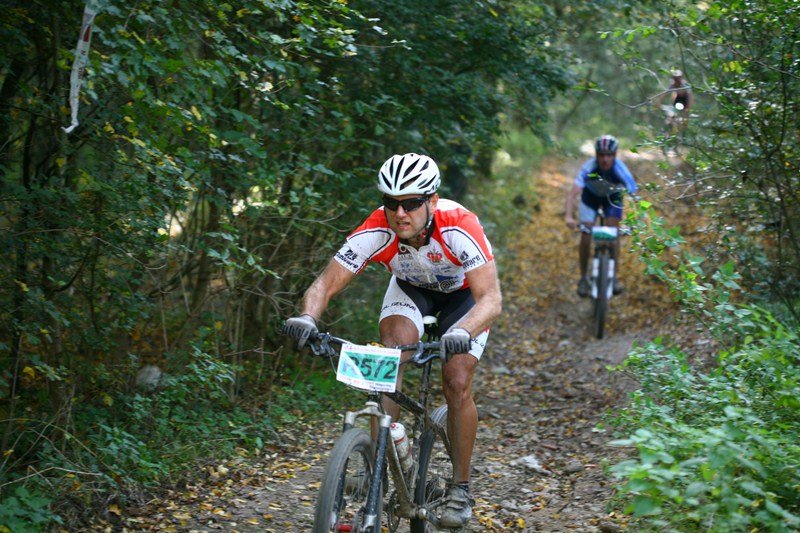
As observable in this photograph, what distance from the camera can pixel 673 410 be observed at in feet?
15.9

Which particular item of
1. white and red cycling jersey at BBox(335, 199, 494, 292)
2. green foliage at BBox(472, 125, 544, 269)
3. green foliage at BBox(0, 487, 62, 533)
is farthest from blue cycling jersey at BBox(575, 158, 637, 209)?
green foliage at BBox(0, 487, 62, 533)

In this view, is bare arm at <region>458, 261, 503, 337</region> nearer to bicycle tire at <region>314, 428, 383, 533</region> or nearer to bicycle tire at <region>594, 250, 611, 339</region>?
bicycle tire at <region>314, 428, 383, 533</region>

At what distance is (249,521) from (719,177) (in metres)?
4.45

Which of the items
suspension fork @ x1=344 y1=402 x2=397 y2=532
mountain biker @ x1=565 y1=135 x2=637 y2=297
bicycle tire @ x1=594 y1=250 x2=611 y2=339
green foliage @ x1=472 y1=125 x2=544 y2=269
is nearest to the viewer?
suspension fork @ x1=344 y1=402 x2=397 y2=532

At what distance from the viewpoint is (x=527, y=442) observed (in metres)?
7.22

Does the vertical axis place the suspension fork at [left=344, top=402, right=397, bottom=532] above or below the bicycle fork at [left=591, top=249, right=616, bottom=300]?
below

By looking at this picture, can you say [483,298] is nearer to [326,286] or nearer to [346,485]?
[326,286]

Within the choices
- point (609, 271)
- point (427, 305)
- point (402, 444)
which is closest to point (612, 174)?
point (609, 271)

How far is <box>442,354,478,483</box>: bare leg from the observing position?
4.46 metres

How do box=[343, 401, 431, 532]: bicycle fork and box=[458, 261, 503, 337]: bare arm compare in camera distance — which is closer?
box=[343, 401, 431, 532]: bicycle fork

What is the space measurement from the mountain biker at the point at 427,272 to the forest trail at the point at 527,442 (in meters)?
0.83

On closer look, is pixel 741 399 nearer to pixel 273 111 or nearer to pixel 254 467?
pixel 254 467

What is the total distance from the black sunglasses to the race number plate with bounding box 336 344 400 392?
0.84 metres

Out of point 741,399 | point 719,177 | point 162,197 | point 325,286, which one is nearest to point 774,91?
point 719,177
